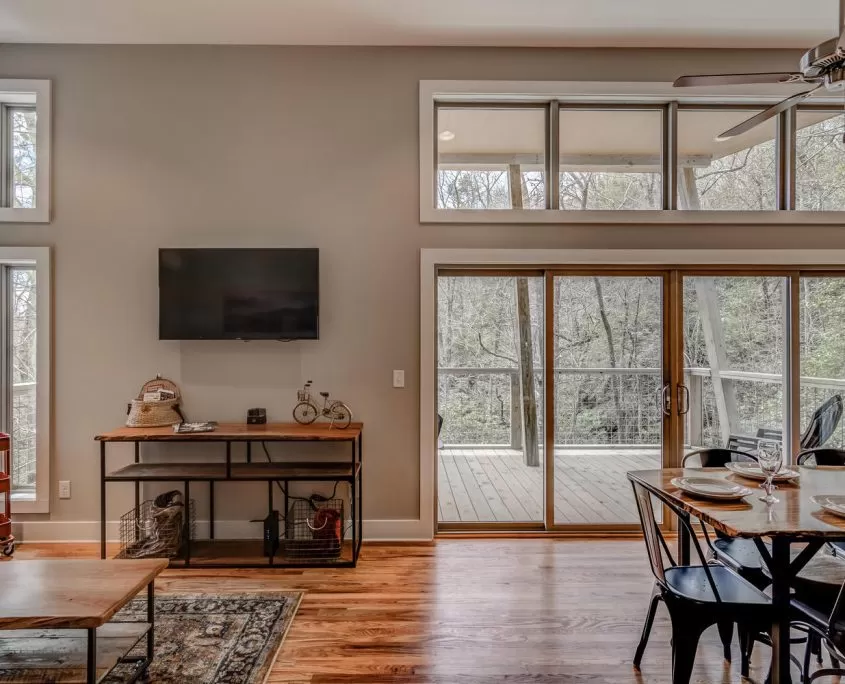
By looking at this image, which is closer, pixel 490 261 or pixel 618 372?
pixel 490 261

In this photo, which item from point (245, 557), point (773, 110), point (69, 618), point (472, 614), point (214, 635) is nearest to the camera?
point (69, 618)

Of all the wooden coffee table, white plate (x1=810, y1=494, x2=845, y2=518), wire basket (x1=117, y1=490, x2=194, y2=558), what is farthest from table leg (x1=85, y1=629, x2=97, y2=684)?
white plate (x1=810, y1=494, x2=845, y2=518)

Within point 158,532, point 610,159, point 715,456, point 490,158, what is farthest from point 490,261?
point 158,532

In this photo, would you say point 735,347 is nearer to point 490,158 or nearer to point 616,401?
point 616,401

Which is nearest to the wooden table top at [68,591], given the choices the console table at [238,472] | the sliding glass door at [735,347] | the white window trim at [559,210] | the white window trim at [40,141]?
the console table at [238,472]

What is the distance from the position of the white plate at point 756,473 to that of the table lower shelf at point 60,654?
267 cm

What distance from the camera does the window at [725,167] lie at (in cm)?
373

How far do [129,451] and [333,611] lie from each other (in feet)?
6.55

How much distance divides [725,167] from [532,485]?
2.78 meters

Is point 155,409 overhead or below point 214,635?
overhead

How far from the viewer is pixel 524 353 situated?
379cm

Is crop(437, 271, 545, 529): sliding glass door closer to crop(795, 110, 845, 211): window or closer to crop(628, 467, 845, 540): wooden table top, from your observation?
crop(628, 467, 845, 540): wooden table top

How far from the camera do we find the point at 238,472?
10.6 ft

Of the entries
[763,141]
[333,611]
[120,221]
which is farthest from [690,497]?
[120,221]
